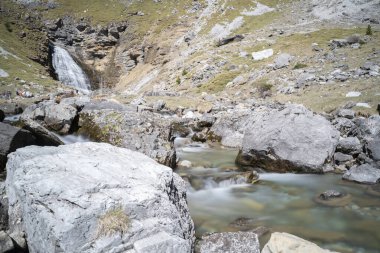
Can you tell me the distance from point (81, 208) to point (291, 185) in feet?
28.1

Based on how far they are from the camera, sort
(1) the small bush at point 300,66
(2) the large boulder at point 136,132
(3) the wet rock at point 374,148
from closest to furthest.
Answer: (3) the wet rock at point 374,148, (2) the large boulder at point 136,132, (1) the small bush at point 300,66

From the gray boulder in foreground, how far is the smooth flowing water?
2.85m

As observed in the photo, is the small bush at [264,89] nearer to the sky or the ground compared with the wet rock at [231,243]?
nearer to the sky

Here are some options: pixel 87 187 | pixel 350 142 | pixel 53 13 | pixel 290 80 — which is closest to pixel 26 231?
pixel 87 187

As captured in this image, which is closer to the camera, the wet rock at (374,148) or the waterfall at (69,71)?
the wet rock at (374,148)

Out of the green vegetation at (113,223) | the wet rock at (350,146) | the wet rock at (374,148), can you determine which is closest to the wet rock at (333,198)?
the wet rock at (374,148)

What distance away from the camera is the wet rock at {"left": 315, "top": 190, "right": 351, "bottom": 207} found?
9.38 m

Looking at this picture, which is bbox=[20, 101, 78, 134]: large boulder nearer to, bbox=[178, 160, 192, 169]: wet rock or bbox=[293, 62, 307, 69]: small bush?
bbox=[178, 160, 192, 169]: wet rock

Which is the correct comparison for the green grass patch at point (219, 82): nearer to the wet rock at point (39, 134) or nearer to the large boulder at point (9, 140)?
the wet rock at point (39, 134)

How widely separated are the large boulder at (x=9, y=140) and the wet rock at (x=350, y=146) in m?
12.0

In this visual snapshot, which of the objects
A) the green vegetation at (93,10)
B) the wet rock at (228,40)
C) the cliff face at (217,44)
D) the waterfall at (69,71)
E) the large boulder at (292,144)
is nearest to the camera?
the large boulder at (292,144)

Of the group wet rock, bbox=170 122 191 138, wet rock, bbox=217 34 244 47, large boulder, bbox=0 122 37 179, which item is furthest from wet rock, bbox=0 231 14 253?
wet rock, bbox=217 34 244 47

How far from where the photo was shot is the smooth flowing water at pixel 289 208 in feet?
25.0

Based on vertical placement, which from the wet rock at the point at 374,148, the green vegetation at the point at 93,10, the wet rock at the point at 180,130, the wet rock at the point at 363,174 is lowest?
the wet rock at the point at 180,130
